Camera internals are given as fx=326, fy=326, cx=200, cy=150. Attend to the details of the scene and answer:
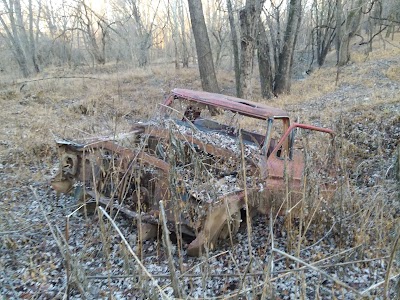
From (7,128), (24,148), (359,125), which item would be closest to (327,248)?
(359,125)

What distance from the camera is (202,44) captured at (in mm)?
10828

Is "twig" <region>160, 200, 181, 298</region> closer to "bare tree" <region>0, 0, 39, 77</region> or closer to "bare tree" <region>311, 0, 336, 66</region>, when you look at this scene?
"bare tree" <region>311, 0, 336, 66</region>

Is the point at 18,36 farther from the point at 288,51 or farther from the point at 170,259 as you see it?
the point at 170,259

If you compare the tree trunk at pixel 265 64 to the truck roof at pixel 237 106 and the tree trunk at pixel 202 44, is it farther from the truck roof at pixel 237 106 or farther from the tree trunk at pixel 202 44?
the truck roof at pixel 237 106

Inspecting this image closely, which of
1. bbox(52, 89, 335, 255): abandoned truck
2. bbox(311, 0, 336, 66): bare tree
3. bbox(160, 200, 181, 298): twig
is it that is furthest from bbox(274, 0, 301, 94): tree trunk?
bbox(160, 200, 181, 298): twig

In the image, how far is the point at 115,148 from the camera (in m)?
3.95

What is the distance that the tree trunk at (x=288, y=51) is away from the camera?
1227 centimetres

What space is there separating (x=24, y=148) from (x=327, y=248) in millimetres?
5955

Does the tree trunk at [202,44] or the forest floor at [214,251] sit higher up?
the tree trunk at [202,44]

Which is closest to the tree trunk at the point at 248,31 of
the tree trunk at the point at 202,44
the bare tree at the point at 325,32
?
the tree trunk at the point at 202,44

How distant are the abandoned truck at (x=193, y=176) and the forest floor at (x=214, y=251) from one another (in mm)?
305

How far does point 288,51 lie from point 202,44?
3602 mm

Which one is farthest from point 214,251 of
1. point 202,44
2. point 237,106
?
point 202,44

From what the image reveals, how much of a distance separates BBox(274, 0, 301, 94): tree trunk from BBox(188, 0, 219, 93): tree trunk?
310 cm
